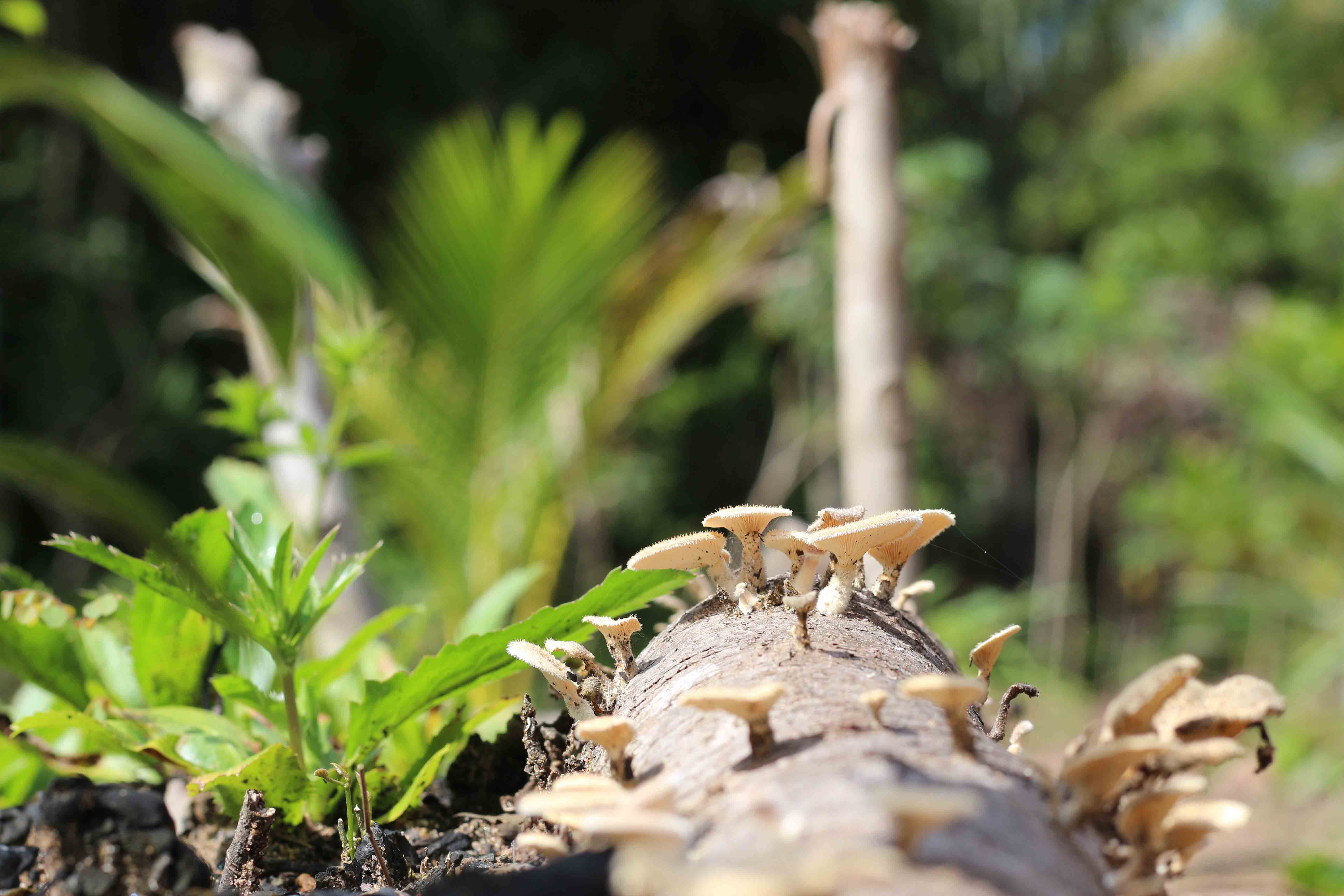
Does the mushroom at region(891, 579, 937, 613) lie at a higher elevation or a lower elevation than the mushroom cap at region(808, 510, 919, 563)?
higher

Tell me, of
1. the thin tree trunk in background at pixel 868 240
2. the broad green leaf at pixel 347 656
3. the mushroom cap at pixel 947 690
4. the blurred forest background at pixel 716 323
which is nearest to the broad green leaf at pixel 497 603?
the broad green leaf at pixel 347 656

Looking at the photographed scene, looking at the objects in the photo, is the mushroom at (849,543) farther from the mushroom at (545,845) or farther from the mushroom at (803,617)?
the mushroom at (545,845)

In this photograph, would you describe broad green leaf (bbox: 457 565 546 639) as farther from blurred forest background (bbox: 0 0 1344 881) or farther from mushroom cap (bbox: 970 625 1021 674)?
blurred forest background (bbox: 0 0 1344 881)

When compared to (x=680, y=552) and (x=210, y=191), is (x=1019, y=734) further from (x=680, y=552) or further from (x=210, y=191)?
(x=210, y=191)

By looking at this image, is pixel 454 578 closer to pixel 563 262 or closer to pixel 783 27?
pixel 563 262

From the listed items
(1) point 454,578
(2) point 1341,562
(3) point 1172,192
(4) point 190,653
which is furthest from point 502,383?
(3) point 1172,192

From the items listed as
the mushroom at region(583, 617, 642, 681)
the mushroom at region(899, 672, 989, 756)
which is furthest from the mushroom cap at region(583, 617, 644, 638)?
the mushroom at region(899, 672, 989, 756)

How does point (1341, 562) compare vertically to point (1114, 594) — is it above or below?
below
